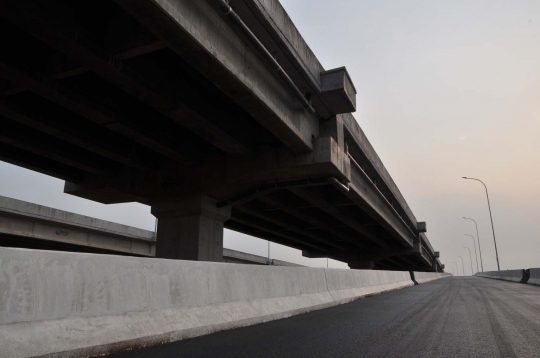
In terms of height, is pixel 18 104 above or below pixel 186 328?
above

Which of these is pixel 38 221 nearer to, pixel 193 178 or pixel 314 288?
pixel 193 178

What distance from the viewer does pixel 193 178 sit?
17.9 meters

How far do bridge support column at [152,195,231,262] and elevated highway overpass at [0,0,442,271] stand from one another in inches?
2.4

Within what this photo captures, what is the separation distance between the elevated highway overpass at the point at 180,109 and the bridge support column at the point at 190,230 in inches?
2.4

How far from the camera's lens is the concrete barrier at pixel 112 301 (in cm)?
373

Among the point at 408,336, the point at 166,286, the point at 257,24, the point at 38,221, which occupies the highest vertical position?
the point at 257,24

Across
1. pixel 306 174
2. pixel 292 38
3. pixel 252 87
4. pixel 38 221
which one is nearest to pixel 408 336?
pixel 252 87

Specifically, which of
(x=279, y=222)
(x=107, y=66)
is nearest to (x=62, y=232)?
(x=279, y=222)

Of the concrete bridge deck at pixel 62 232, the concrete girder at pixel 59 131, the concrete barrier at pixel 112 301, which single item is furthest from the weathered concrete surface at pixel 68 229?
the concrete barrier at pixel 112 301

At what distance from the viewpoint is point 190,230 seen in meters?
18.3

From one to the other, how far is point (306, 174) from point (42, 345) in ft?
43.9

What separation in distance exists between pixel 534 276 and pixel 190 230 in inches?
907

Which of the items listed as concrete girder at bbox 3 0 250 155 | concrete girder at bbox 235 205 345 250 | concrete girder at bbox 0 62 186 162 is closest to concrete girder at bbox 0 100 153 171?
concrete girder at bbox 0 62 186 162

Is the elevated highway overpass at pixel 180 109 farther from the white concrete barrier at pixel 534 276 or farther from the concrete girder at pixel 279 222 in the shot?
the white concrete barrier at pixel 534 276
